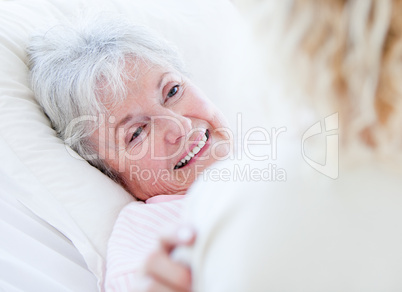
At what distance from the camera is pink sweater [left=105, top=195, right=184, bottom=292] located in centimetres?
101

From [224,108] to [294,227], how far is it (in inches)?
45.4

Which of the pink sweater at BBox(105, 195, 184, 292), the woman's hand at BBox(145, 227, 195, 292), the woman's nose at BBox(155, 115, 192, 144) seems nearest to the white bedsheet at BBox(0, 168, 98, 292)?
the pink sweater at BBox(105, 195, 184, 292)

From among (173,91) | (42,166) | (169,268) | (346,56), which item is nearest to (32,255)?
(42,166)

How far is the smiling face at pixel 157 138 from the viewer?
129cm

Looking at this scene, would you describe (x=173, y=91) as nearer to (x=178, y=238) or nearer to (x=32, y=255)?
(x=32, y=255)

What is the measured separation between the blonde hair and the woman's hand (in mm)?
211

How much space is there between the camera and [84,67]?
1.29m

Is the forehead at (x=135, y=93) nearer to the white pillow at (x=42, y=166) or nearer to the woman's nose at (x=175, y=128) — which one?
the woman's nose at (x=175, y=128)

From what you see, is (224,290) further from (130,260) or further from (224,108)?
(224,108)

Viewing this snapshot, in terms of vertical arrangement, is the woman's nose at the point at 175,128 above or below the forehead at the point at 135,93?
below

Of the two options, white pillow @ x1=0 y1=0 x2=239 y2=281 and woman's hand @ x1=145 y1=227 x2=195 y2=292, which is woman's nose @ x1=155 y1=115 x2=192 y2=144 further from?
woman's hand @ x1=145 y1=227 x2=195 y2=292

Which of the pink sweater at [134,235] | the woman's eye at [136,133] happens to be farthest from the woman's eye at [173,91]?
the pink sweater at [134,235]

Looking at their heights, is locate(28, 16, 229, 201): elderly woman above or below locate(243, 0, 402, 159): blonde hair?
below

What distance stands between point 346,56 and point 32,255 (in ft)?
3.07
